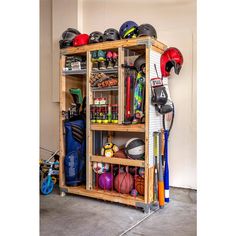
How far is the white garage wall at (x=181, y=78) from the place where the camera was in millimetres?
4027

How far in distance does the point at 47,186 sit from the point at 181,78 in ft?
8.35

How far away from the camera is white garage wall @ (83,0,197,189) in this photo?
4.03m

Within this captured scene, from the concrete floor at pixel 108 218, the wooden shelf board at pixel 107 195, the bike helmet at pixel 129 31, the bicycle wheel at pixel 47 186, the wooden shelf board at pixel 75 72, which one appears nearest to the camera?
the concrete floor at pixel 108 218

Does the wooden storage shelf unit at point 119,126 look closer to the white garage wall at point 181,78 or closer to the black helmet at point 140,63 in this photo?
the black helmet at point 140,63

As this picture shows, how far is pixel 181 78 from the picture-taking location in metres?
4.10

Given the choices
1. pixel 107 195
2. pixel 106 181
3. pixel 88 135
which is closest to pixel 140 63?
pixel 88 135

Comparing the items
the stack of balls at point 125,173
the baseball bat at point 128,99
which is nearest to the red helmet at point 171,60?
the baseball bat at point 128,99

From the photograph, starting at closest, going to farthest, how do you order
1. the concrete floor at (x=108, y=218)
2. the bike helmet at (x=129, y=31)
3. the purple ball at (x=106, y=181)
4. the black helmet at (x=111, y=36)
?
→ the concrete floor at (x=108, y=218)
the bike helmet at (x=129, y=31)
the black helmet at (x=111, y=36)
the purple ball at (x=106, y=181)

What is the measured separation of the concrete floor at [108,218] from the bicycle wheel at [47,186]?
17 centimetres

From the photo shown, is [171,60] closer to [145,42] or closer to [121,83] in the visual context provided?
[145,42]

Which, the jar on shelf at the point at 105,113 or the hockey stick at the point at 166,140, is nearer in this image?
the hockey stick at the point at 166,140
